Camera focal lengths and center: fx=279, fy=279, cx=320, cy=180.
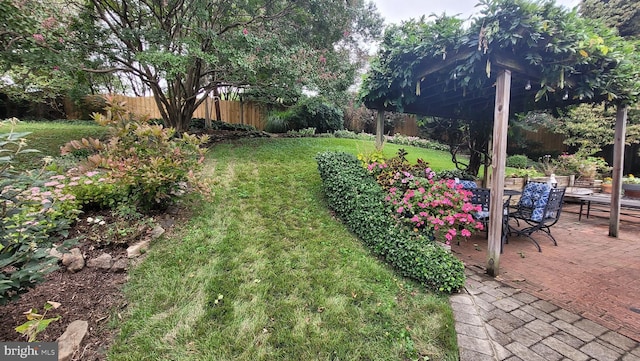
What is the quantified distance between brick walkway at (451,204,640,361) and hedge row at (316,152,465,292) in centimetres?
25

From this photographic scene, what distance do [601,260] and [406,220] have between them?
2481 millimetres

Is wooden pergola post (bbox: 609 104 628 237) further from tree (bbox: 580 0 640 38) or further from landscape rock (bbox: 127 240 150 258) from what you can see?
tree (bbox: 580 0 640 38)

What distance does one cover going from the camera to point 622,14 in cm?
911

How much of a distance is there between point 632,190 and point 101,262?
9.18 m

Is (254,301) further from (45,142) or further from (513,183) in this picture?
(45,142)

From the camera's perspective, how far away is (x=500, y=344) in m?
1.88

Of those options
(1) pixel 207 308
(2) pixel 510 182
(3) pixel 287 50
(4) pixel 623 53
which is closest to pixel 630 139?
Result: (2) pixel 510 182

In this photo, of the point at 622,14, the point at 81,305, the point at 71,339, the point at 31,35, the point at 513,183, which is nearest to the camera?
the point at 71,339

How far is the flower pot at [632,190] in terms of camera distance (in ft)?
19.0

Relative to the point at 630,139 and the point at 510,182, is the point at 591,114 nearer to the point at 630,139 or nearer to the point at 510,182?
the point at 630,139

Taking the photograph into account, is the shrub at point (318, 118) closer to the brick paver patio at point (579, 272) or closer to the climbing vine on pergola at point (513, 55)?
the climbing vine on pergola at point (513, 55)

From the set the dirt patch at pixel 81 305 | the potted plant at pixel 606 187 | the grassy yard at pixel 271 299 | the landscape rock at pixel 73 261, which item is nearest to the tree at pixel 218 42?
the grassy yard at pixel 271 299

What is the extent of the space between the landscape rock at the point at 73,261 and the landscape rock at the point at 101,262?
0.20ft

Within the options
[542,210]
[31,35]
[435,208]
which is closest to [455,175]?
[542,210]
